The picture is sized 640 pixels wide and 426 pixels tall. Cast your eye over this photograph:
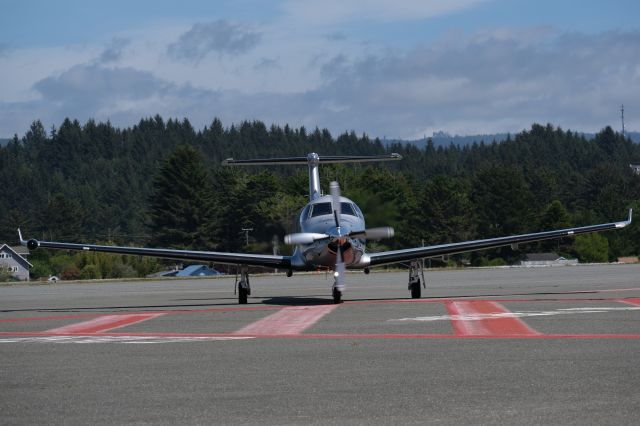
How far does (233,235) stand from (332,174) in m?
53.9

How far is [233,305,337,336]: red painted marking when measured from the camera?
19.9 meters

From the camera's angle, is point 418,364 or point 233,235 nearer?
point 418,364

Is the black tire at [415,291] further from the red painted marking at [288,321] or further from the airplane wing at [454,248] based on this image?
the red painted marking at [288,321]

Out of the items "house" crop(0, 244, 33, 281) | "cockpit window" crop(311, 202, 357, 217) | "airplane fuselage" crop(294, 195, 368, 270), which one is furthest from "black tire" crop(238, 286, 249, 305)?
"house" crop(0, 244, 33, 281)

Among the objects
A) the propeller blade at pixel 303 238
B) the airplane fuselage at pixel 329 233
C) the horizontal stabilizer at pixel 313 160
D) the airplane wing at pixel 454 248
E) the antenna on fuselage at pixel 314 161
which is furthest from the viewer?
the antenna on fuselage at pixel 314 161

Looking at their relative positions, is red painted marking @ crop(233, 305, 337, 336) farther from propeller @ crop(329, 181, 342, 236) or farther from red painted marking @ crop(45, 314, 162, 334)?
red painted marking @ crop(45, 314, 162, 334)

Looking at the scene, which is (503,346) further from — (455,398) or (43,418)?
(43,418)

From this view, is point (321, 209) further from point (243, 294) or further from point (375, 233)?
point (243, 294)

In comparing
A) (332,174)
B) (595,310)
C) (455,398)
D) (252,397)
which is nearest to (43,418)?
(252,397)

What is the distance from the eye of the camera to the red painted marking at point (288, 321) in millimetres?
19875

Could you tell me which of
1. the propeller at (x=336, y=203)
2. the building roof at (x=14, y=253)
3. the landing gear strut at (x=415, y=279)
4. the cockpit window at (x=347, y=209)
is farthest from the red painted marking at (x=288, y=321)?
the building roof at (x=14, y=253)

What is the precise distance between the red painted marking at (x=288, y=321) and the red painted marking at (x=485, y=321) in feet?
9.19

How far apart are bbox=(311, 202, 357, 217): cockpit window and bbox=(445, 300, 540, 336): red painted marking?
13.3 ft

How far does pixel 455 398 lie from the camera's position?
429 inches
